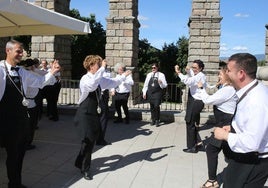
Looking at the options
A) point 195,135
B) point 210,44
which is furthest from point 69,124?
point 210,44

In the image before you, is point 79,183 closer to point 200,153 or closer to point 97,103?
point 97,103

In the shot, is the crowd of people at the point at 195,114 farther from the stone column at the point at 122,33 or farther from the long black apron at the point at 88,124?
the stone column at the point at 122,33

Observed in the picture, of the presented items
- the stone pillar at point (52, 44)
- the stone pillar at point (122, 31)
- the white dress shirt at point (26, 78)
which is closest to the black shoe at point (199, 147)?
the white dress shirt at point (26, 78)

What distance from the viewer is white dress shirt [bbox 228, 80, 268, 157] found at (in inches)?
110

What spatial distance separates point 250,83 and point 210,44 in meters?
10.7

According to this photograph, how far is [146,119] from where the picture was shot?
1055 cm

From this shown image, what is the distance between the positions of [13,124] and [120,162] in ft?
8.05

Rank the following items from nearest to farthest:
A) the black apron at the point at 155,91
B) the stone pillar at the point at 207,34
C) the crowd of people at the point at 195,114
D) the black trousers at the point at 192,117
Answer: the crowd of people at the point at 195,114 → the black trousers at the point at 192,117 → the black apron at the point at 155,91 → the stone pillar at the point at 207,34

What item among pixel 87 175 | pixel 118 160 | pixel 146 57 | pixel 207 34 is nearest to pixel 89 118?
pixel 87 175

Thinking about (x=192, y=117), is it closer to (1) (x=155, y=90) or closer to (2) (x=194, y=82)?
(2) (x=194, y=82)

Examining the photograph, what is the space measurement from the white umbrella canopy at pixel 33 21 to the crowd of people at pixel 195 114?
3.02ft

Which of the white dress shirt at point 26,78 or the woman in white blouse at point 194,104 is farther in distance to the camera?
the woman in white blouse at point 194,104

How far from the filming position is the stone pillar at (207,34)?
13062 millimetres

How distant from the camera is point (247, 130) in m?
2.84
